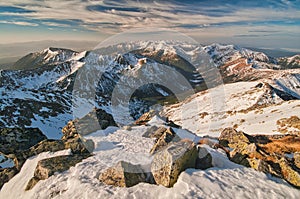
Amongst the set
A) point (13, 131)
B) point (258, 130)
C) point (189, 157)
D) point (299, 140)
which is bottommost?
point (258, 130)

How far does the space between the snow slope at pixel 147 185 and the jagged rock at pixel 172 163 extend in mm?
511

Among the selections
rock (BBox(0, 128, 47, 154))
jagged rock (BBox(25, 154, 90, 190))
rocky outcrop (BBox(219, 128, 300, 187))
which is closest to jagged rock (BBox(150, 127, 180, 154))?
rocky outcrop (BBox(219, 128, 300, 187))

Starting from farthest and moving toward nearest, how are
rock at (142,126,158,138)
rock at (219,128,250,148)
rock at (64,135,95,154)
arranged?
rock at (142,126,158,138) < rock at (219,128,250,148) < rock at (64,135,95,154)

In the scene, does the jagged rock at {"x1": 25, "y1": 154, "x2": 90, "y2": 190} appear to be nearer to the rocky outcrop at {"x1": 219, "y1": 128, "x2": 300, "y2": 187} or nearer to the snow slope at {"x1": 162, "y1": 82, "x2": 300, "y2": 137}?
the rocky outcrop at {"x1": 219, "y1": 128, "x2": 300, "y2": 187}

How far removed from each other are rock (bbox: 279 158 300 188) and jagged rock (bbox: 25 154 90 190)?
57.5 feet

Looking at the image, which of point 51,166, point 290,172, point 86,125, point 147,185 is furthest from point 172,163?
point 86,125

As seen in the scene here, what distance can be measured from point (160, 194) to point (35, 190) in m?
10.6

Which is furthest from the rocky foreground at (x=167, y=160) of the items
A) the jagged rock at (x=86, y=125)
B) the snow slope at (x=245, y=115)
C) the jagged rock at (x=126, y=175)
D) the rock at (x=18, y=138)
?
the snow slope at (x=245, y=115)

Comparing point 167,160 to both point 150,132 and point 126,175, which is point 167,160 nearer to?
point 126,175

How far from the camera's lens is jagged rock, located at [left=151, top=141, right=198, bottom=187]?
18156 mm

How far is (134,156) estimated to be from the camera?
23922mm

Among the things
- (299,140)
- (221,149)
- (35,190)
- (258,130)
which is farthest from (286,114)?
(35,190)

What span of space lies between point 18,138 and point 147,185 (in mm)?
28069

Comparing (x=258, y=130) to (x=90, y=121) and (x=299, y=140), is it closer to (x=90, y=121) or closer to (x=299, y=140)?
(x=299, y=140)
